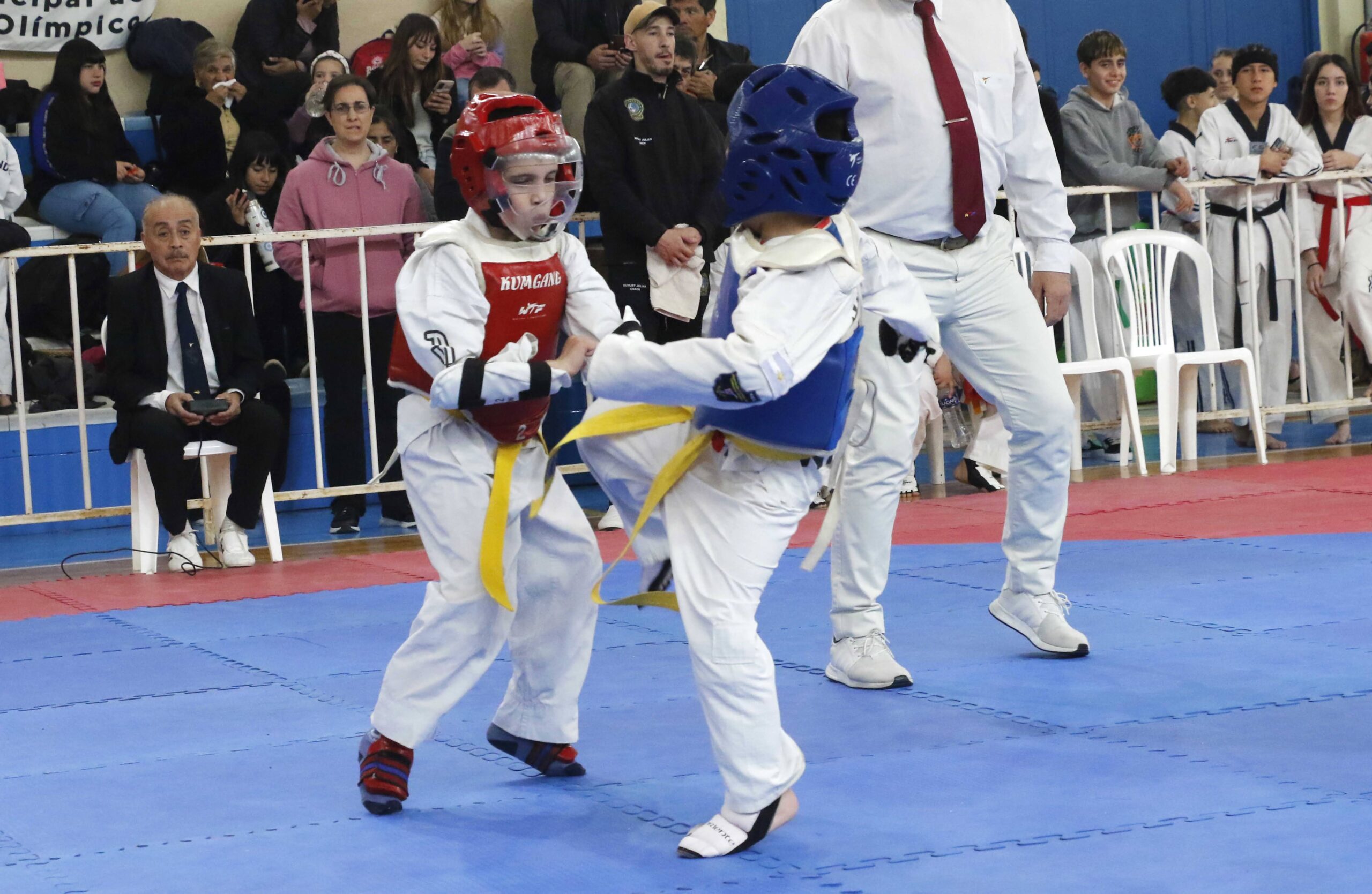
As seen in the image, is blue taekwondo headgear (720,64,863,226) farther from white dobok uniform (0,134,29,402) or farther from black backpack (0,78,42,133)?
black backpack (0,78,42,133)

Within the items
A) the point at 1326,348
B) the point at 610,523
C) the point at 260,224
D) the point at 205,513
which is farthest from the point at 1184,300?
the point at 205,513

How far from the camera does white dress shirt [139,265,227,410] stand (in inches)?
254

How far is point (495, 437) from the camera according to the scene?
3145 mm

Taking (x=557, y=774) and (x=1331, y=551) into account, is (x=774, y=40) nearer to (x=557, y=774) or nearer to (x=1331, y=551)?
(x=1331, y=551)

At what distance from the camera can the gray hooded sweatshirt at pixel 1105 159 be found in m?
8.34

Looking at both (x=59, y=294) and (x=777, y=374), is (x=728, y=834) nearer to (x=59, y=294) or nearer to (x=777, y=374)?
(x=777, y=374)

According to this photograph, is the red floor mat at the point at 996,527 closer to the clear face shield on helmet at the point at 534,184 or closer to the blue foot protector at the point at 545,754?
the blue foot protector at the point at 545,754

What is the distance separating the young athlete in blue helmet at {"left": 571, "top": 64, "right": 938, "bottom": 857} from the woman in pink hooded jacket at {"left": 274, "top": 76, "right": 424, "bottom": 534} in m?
4.30

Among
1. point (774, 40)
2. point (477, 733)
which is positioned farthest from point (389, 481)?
point (774, 40)

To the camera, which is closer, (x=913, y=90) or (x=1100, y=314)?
(x=913, y=90)

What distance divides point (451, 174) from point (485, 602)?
414 cm

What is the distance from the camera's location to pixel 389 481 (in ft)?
23.3

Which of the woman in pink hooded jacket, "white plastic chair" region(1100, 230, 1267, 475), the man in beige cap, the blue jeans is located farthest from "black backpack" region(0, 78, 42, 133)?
"white plastic chair" region(1100, 230, 1267, 475)

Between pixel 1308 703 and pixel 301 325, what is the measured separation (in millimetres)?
5947
